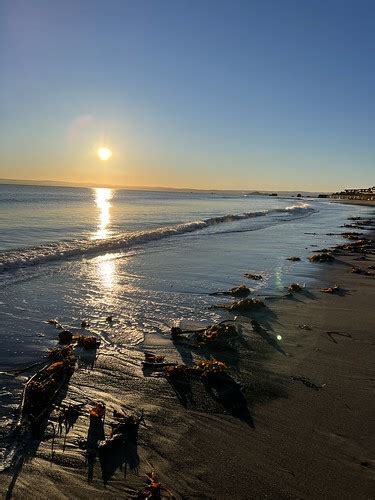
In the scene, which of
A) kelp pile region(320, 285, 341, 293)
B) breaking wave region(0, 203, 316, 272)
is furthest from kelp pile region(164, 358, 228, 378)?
breaking wave region(0, 203, 316, 272)

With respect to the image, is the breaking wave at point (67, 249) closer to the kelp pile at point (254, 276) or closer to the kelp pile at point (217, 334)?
the kelp pile at point (254, 276)

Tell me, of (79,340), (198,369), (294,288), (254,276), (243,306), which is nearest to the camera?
(198,369)

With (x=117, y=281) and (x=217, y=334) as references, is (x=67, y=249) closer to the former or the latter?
(x=117, y=281)

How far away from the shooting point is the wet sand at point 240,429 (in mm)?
3002

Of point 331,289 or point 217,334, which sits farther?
point 331,289

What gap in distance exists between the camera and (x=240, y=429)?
3.73m

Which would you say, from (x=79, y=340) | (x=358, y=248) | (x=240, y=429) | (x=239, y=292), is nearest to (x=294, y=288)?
(x=239, y=292)

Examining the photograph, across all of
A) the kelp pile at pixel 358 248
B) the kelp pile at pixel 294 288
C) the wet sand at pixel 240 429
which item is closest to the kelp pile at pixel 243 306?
the wet sand at pixel 240 429

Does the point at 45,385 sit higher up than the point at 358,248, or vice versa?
the point at 358,248

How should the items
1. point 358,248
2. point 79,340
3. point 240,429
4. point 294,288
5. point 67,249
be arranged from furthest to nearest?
point 358,248 < point 67,249 < point 294,288 < point 79,340 < point 240,429

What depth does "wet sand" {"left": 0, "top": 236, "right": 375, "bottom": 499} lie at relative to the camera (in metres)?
3.00

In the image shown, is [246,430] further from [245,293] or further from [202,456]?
[245,293]

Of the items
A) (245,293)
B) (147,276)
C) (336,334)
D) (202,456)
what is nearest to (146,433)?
(202,456)

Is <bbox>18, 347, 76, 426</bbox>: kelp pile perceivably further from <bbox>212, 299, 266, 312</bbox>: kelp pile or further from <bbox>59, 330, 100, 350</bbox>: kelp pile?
<bbox>212, 299, 266, 312</bbox>: kelp pile
